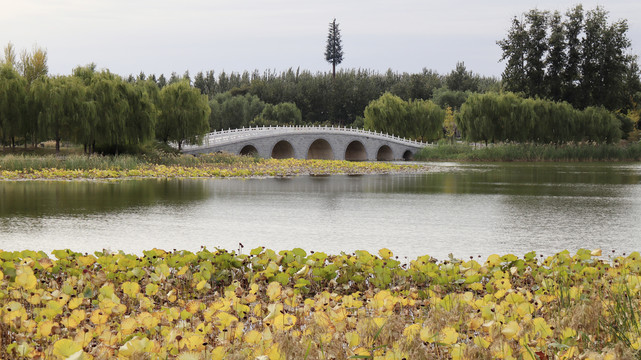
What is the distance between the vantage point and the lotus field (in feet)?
13.6

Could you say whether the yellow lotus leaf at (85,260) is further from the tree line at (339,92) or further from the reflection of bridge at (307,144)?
the tree line at (339,92)

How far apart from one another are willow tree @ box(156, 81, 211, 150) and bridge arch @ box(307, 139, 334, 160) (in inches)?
895

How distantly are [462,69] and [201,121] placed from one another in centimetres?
6760

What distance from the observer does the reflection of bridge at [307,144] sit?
49.5m

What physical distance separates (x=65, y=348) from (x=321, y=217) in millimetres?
11475

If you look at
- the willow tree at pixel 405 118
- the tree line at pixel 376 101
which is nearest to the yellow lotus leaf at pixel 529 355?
the tree line at pixel 376 101

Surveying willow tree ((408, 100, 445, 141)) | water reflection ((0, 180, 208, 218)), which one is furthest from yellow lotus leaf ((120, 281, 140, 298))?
willow tree ((408, 100, 445, 141))

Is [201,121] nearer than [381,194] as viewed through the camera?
No

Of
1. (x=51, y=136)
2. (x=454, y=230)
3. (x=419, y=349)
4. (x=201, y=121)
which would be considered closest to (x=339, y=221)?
(x=454, y=230)

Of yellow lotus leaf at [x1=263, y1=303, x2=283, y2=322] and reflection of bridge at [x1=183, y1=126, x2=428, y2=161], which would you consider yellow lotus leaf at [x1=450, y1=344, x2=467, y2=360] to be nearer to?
yellow lotus leaf at [x1=263, y1=303, x2=283, y2=322]

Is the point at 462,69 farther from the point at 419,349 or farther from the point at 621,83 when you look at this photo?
the point at 419,349

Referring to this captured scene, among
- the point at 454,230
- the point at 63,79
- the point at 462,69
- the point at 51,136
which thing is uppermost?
the point at 462,69

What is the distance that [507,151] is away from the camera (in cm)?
5444

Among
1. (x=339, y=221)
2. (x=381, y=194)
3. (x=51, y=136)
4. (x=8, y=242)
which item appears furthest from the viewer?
(x=51, y=136)
